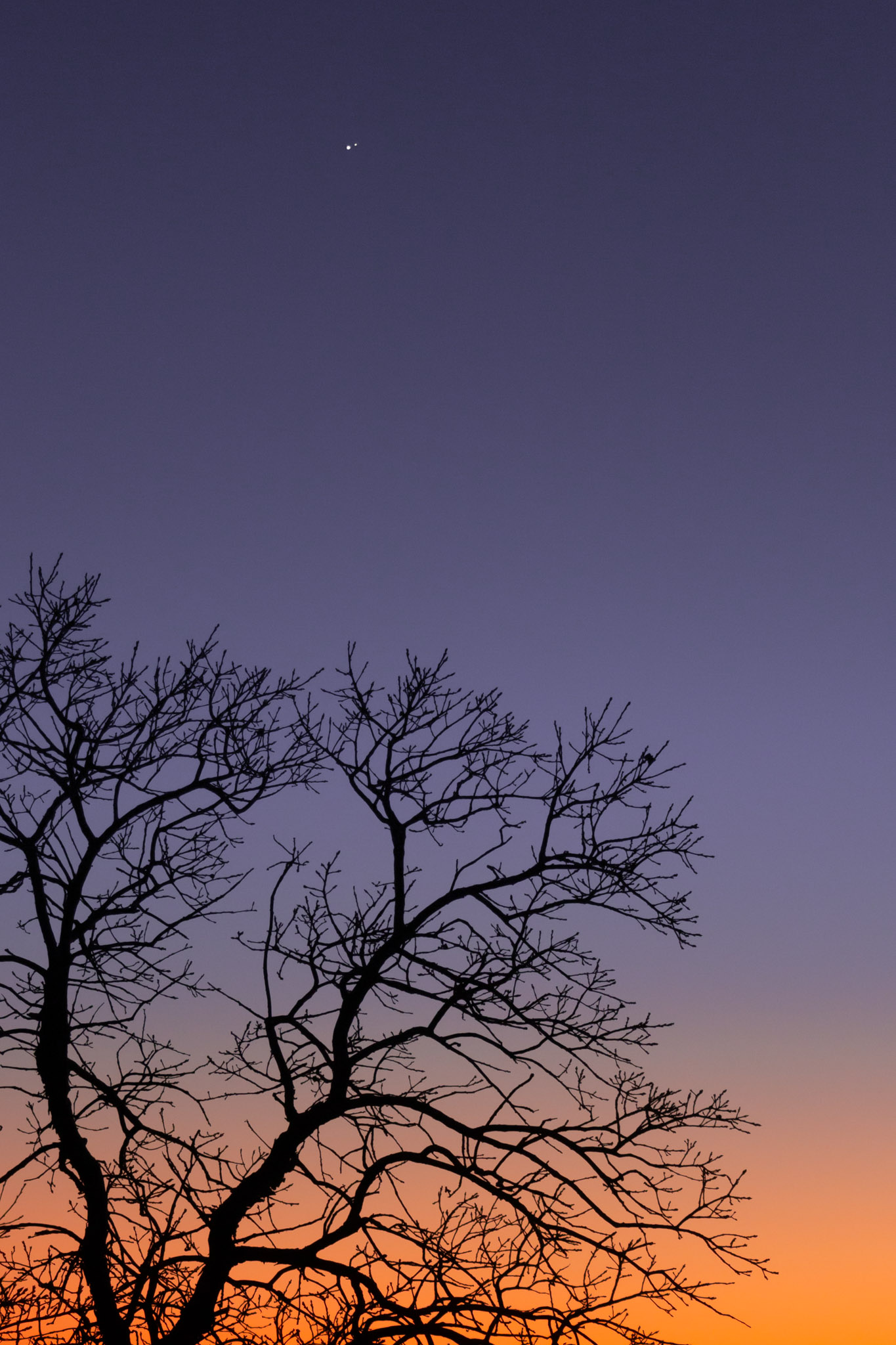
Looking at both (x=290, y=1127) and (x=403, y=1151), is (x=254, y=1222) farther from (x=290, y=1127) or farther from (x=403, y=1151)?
(x=403, y=1151)

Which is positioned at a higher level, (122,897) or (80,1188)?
(122,897)

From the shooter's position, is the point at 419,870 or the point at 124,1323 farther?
the point at 419,870

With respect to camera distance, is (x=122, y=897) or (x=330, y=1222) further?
(x=122, y=897)

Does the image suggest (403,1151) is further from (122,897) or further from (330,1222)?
(122,897)

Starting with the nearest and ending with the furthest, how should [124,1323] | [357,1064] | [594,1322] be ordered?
1. [594,1322]
2. [124,1323]
3. [357,1064]

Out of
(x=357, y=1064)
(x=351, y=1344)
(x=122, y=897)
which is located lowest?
(x=351, y=1344)

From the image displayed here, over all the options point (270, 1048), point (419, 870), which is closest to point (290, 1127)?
point (270, 1048)

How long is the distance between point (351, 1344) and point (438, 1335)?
514 millimetres

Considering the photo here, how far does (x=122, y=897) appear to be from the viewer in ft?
26.8

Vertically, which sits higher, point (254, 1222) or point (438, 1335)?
point (254, 1222)

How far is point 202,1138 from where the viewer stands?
7617 mm

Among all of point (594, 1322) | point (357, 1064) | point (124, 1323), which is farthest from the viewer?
point (357, 1064)

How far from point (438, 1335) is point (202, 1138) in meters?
1.89

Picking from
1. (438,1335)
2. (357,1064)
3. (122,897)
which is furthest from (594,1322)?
(122,897)
